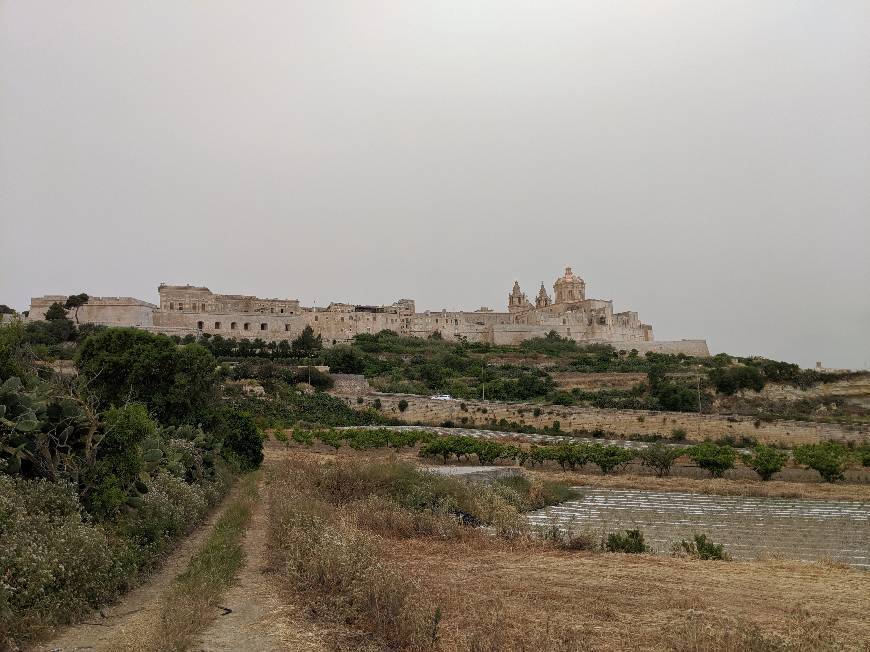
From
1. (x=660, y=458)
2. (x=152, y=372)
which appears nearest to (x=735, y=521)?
(x=660, y=458)

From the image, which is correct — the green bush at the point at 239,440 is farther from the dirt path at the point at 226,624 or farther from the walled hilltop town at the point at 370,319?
the walled hilltop town at the point at 370,319

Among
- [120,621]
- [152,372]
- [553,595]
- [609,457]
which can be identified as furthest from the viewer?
[609,457]

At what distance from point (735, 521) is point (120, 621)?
1167 centimetres

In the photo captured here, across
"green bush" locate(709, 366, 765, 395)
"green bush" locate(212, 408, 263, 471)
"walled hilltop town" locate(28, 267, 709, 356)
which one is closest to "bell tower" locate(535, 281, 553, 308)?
"walled hilltop town" locate(28, 267, 709, 356)

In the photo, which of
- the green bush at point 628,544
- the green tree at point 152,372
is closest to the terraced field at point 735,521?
the green bush at point 628,544

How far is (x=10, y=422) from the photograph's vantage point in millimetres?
7422

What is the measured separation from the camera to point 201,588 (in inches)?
254

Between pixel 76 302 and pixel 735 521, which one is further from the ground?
pixel 76 302

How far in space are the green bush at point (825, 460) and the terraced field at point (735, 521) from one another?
13.6 ft

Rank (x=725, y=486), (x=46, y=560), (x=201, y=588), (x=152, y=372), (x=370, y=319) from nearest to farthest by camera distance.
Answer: (x=46, y=560)
(x=201, y=588)
(x=152, y=372)
(x=725, y=486)
(x=370, y=319)

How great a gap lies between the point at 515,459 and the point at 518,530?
1458 cm

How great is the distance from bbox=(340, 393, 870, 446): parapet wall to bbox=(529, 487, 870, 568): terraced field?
14332 mm

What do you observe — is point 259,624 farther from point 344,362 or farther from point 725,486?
point 344,362

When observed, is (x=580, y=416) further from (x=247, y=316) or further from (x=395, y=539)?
(x=247, y=316)
